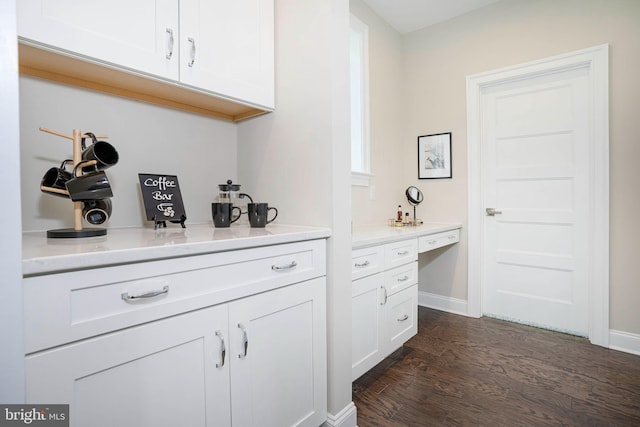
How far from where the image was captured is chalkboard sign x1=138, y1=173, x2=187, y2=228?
1.38 metres

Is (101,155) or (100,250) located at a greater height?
(101,155)

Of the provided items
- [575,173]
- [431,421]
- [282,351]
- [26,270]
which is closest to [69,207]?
[26,270]

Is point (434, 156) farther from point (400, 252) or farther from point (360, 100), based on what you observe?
point (400, 252)

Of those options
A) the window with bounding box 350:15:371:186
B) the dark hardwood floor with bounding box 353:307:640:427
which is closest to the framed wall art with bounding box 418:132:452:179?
the window with bounding box 350:15:371:186

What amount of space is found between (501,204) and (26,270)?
312 cm

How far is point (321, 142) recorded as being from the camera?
1.40 meters

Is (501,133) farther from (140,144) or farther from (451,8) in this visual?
(140,144)

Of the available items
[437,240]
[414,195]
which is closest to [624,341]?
[437,240]

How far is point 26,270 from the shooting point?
0.66 metres

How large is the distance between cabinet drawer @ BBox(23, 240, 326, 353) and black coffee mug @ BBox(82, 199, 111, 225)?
48 cm

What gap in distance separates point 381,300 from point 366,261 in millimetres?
291

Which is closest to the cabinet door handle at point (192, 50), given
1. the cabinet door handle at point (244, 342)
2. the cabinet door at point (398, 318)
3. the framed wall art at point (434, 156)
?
the cabinet door handle at point (244, 342)

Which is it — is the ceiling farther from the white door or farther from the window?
the white door

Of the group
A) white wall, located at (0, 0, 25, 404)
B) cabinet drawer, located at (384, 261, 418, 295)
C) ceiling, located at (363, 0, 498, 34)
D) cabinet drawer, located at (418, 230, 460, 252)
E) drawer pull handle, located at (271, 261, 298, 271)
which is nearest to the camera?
white wall, located at (0, 0, 25, 404)
